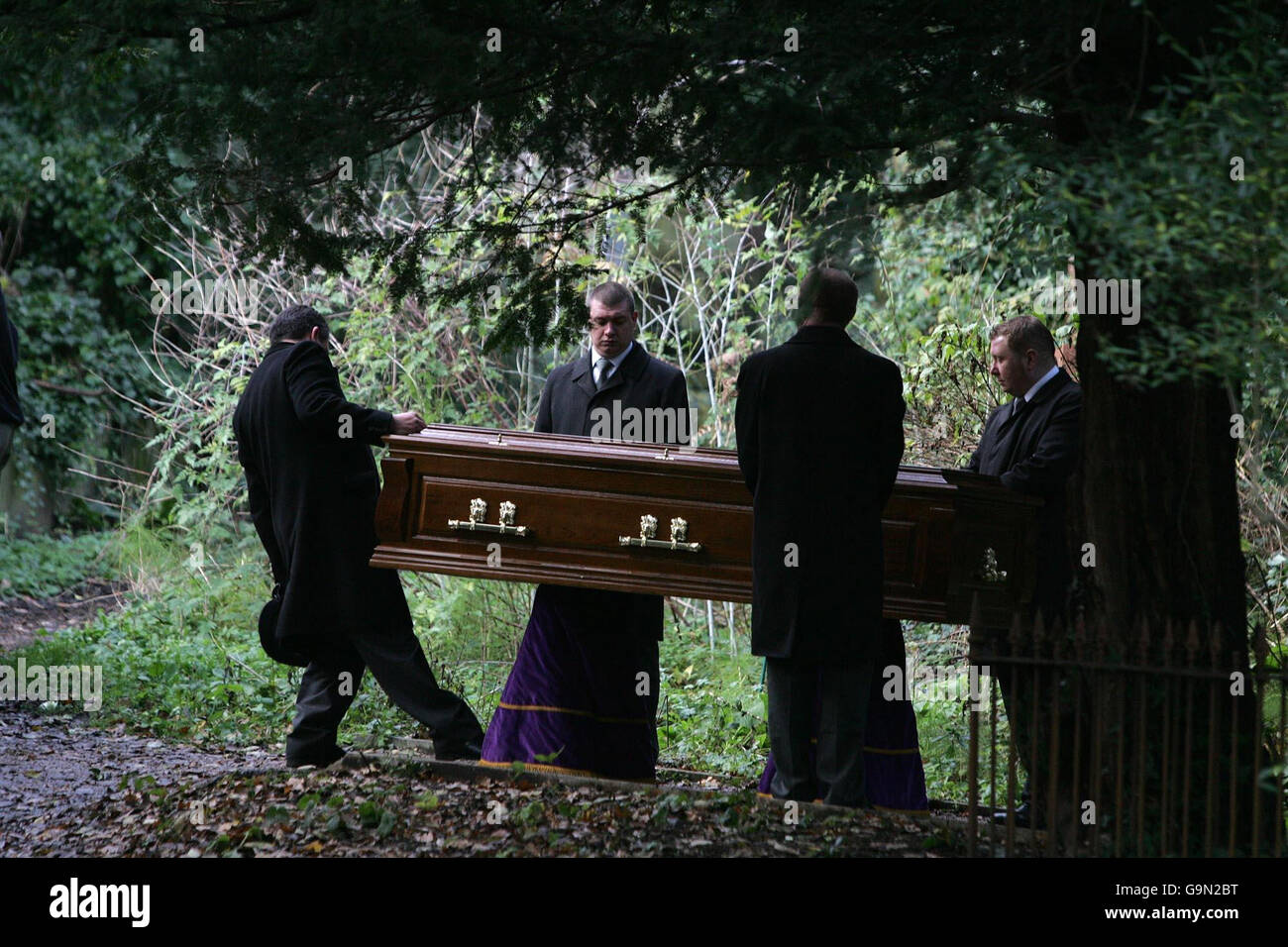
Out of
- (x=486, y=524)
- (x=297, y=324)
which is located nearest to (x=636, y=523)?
(x=486, y=524)

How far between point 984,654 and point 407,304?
21.6ft

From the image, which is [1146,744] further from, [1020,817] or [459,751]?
[459,751]

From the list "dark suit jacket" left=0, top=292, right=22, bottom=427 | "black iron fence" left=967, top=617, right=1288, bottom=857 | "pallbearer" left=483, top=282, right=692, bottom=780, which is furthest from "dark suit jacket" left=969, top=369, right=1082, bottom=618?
"dark suit jacket" left=0, top=292, right=22, bottom=427

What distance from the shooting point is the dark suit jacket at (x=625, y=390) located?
603 centimetres

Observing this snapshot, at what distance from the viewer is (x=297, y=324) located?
5789 mm

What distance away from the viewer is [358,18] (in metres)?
3.96

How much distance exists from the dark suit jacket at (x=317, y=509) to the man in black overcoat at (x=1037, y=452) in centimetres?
247

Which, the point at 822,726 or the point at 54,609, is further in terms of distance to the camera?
the point at 54,609
